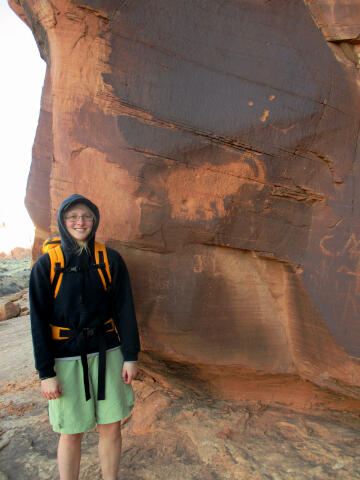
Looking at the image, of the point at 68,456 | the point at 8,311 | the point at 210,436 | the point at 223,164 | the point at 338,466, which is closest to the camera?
the point at 68,456

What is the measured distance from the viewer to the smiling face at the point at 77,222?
1956 mm

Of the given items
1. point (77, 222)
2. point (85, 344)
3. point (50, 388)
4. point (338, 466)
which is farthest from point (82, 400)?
point (338, 466)

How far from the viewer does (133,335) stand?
2.04m

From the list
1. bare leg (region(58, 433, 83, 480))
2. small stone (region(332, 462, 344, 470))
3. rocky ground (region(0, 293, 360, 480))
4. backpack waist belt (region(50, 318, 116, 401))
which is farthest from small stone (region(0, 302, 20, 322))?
small stone (region(332, 462, 344, 470))

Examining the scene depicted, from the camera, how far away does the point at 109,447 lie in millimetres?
1986

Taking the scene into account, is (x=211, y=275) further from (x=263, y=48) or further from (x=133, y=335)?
(x=263, y=48)

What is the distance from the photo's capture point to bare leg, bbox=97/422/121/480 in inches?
78.2

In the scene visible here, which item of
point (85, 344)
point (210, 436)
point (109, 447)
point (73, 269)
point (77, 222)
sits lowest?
point (210, 436)

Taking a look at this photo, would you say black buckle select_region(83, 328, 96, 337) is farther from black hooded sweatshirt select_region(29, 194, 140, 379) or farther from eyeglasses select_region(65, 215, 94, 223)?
eyeglasses select_region(65, 215, 94, 223)

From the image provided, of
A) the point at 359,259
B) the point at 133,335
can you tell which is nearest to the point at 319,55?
the point at 359,259

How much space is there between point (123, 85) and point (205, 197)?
0.93 metres

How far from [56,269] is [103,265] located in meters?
0.26

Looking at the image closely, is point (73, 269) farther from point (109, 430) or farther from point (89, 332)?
point (109, 430)

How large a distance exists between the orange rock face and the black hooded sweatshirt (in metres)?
0.50
